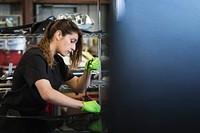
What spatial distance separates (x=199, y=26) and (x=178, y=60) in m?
0.07

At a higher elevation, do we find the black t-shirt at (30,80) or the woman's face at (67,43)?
the woman's face at (67,43)

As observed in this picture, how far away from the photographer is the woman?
1462mm

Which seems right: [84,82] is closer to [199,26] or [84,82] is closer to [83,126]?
[83,126]

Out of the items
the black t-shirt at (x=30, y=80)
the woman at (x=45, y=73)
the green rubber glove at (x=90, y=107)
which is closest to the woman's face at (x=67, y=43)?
the woman at (x=45, y=73)

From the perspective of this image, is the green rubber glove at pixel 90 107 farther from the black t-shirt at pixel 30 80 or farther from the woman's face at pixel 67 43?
the woman's face at pixel 67 43

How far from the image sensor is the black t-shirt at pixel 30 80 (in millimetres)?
1510

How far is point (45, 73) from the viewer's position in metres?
1.52

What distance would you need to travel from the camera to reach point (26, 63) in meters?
1.57

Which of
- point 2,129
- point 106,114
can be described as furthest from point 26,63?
point 106,114

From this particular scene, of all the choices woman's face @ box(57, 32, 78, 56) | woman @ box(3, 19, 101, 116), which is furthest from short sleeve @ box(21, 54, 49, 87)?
woman's face @ box(57, 32, 78, 56)

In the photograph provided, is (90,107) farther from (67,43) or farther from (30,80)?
(67,43)

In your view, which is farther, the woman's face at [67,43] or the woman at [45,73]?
the woman's face at [67,43]

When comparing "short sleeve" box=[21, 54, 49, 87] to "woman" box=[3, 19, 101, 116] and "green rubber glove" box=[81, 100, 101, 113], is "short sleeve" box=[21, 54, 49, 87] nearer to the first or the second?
"woman" box=[3, 19, 101, 116]

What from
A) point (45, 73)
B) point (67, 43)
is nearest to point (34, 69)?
point (45, 73)
